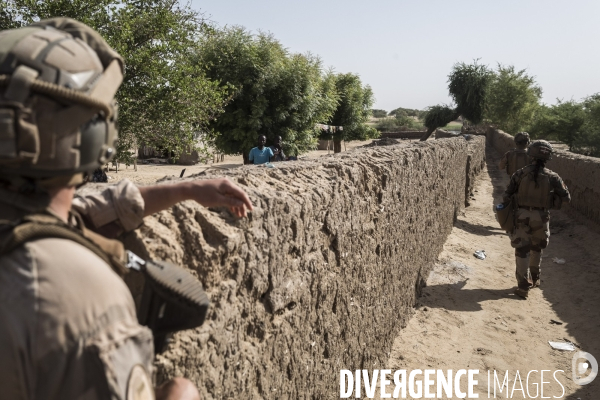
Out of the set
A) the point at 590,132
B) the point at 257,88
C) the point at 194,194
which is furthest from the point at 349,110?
the point at 194,194

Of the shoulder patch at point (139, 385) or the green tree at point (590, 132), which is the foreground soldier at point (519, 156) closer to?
the shoulder patch at point (139, 385)

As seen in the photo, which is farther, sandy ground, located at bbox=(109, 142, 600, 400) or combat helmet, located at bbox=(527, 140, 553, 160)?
combat helmet, located at bbox=(527, 140, 553, 160)

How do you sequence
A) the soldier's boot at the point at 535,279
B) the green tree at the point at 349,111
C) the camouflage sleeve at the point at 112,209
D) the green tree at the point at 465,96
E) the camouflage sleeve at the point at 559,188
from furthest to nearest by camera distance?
the green tree at the point at 465,96, the green tree at the point at 349,111, the soldier's boot at the point at 535,279, the camouflage sleeve at the point at 559,188, the camouflage sleeve at the point at 112,209

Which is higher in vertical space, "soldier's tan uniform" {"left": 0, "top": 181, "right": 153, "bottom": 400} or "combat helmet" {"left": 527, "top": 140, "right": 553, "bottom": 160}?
"combat helmet" {"left": 527, "top": 140, "right": 553, "bottom": 160}

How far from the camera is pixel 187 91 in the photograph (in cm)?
1050

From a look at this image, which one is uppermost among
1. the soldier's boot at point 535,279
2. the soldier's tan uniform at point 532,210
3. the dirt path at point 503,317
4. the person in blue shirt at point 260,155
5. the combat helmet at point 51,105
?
the combat helmet at point 51,105

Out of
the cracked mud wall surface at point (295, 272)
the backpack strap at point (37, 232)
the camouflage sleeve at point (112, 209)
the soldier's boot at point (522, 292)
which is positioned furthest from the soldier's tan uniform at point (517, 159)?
the backpack strap at point (37, 232)

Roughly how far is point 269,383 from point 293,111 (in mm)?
15887

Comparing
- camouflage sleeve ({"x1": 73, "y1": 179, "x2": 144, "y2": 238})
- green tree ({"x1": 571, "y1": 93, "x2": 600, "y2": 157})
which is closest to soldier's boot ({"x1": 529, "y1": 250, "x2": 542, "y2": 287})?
camouflage sleeve ({"x1": 73, "y1": 179, "x2": 144, "y2": 238})

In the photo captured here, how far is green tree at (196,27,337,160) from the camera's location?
16.7 meters

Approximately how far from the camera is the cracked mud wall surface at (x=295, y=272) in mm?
2156

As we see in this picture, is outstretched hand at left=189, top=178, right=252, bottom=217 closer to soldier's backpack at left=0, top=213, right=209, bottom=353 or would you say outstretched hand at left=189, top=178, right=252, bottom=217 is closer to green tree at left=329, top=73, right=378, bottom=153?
soldier's backpack at left=0, top=213, right=209, bottom=353

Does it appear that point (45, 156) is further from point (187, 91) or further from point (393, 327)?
point (187, 91)

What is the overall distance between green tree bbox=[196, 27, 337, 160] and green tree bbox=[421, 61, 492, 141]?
1156 inches
